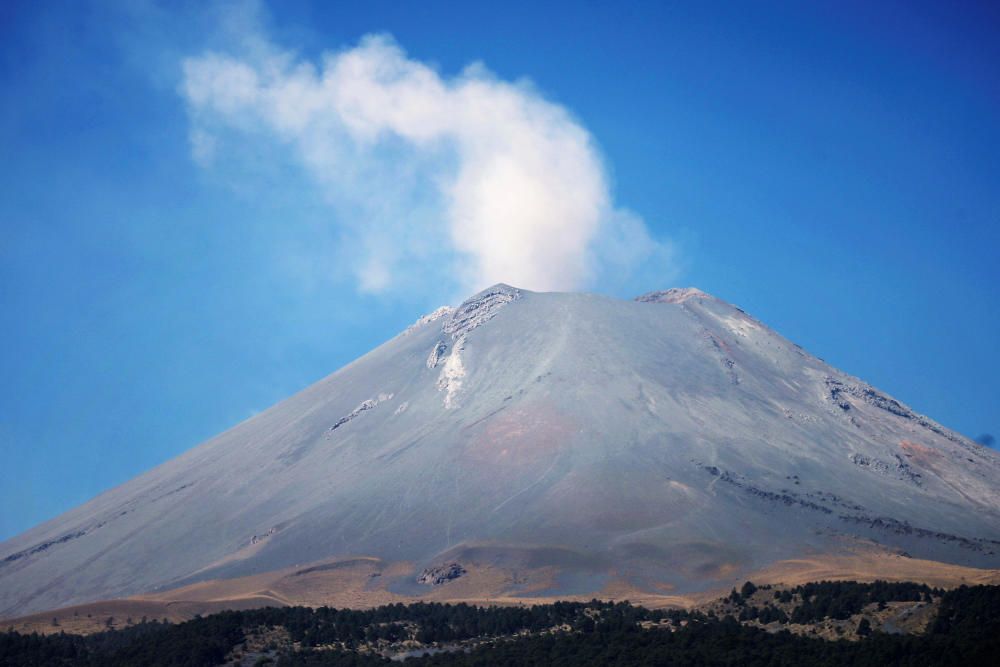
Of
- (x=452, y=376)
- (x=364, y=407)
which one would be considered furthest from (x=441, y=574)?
(x=364, y=407)

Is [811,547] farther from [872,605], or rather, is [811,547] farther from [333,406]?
[333,406]

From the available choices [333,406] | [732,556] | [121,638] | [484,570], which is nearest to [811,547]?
[732,556]

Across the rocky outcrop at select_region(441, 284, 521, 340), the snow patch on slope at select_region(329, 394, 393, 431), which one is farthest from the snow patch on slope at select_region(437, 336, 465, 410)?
the snow patch on slope at select_region(329, 394, 393, 431)

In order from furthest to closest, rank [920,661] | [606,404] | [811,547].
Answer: [606,404] < [811,547] < [920,661]

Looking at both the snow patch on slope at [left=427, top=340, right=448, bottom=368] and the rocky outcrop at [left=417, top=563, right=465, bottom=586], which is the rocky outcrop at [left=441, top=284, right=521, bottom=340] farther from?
the rocky outcrop at [left=417, top=563, right=465, bottom=586]

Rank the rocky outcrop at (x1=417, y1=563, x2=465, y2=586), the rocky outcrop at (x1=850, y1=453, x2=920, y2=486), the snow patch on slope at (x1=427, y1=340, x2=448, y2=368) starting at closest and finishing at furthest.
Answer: the rocky outcrop at (x1=417, y1=563, x2=465, y2=586) < the rocky outcrop at (x1=850, y1=453, x2=920, y2=486) < the snow patch on slope at (x1=427, y1=340, x2=448, y2=368)

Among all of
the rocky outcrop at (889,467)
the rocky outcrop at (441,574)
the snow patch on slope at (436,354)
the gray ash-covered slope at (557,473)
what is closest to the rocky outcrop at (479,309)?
the gray ash-covered slope at (557,473)

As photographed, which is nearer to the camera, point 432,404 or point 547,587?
point 547,587

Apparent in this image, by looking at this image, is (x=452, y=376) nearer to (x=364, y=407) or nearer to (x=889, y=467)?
(x=364, y=407)
